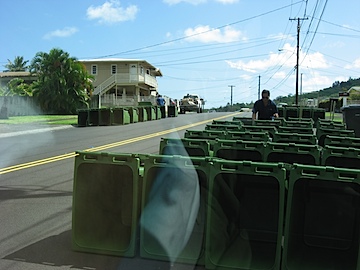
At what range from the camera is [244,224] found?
4.84m

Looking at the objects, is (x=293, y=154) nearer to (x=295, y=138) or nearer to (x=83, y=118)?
(x=295, y=138)

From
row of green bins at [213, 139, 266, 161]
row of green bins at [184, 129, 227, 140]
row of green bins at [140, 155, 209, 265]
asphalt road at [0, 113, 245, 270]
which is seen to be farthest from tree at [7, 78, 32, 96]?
row of green bins at [140, 155, 209, 265]

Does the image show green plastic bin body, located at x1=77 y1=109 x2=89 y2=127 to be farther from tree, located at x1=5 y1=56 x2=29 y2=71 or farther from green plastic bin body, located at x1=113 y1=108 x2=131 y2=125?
tree, located at x1=5 y1=56 x2=29 y2=71

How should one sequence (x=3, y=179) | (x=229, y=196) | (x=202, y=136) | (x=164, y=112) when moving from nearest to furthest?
(x=229, y=196), (x=202, y=136), (x=3, y=179), (x=164, y=112)

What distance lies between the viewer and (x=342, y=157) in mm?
5703

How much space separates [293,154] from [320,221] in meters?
1.51

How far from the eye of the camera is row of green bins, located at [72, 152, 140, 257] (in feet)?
16.3

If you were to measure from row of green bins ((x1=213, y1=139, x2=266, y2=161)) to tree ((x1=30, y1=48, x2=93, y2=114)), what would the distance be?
3425 centimetres

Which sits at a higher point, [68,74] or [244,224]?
[68,74]

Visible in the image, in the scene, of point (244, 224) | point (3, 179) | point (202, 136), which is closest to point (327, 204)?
point (244, 224)

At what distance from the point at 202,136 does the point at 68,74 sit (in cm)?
3373

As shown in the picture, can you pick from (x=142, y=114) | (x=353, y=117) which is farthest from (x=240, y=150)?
(x=142, y=114)

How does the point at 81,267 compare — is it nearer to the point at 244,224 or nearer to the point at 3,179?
the point at 244,224

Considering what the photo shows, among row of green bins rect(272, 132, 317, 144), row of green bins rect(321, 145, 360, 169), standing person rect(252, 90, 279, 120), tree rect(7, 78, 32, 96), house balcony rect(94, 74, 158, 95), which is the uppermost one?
house balcony rect(94, 74, 158, 95)
